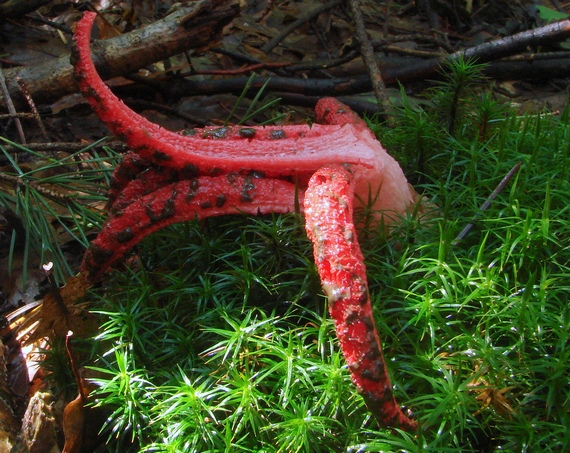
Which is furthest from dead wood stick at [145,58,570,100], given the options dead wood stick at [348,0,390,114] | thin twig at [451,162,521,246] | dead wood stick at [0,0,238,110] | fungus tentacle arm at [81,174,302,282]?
fungus tentacle arm at [81,174,302,282]

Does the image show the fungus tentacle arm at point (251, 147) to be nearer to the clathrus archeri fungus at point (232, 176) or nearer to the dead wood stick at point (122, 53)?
the clathrus archeri fungus at point (232, 176)

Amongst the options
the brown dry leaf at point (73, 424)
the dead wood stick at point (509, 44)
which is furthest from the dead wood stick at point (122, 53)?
the brown dry leaf at point (73, 424)

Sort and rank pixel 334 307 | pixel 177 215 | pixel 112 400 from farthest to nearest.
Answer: pixel 177 215
pixel 112 400
pixel 334 307

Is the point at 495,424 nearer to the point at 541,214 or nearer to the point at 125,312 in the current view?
the point at 541,214

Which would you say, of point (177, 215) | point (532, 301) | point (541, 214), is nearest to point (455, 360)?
point (532, 301)

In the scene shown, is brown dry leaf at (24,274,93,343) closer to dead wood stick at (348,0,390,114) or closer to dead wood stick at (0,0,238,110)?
dead wood stick at (0,0,238,110)

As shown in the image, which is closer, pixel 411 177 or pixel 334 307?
pixel 334 307

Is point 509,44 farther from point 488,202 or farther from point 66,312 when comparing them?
point 66,312
